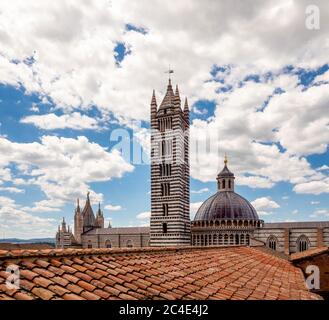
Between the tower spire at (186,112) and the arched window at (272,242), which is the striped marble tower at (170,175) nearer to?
the tower spire at (186,112)

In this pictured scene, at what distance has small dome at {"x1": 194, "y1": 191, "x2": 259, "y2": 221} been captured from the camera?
48.8 meters

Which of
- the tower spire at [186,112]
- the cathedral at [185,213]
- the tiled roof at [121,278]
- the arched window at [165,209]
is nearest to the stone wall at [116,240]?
the cathedral at [185,213]

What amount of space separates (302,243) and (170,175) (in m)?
20.3

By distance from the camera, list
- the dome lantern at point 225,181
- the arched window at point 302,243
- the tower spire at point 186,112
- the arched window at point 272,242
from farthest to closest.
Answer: the dome lantern at point 225,181, the tower spire at point 186,112, the arched window at point 272,242, the arched window at point 302,243

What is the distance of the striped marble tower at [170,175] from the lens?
1703 inches

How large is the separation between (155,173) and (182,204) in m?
5.69

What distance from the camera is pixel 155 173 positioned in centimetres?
4550

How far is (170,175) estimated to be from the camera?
1746 inches

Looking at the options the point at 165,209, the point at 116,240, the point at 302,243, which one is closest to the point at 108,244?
the point at 116,240

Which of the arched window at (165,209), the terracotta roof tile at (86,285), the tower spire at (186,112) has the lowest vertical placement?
the terracotta roof tile at (86,285)
